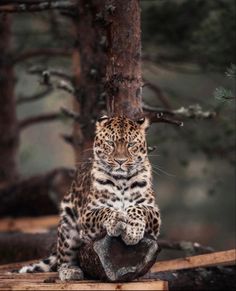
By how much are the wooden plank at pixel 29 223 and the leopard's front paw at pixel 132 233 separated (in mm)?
6659

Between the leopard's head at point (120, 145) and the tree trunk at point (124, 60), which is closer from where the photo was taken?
the leopard's head at point (120, 145)

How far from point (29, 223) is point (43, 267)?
5.09 m

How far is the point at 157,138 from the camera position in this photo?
1459 centimetres

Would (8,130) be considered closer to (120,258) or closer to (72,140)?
(72,140)

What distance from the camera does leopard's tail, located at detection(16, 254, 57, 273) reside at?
31.9 feet

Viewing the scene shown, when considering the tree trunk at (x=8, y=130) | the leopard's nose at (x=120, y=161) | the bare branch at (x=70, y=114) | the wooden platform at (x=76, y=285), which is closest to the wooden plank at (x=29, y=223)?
the tree trunk at (x=8, y=130)

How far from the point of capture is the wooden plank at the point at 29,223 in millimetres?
14773

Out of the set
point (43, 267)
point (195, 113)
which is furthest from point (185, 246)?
point (43, 267)

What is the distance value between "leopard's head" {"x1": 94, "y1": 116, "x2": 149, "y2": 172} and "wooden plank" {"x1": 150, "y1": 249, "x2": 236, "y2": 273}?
1780 mm

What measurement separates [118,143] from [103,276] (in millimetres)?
1415

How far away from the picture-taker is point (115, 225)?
814 centimetres

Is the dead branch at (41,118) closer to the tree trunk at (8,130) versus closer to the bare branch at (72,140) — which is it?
the tree trunk at (8,130)

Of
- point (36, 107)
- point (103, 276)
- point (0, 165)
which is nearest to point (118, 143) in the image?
point (103, 276)

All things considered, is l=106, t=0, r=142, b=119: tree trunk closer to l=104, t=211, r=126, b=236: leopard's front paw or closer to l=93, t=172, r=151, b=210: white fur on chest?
l=93, t=172, r=151, b=210: white fur on chest
